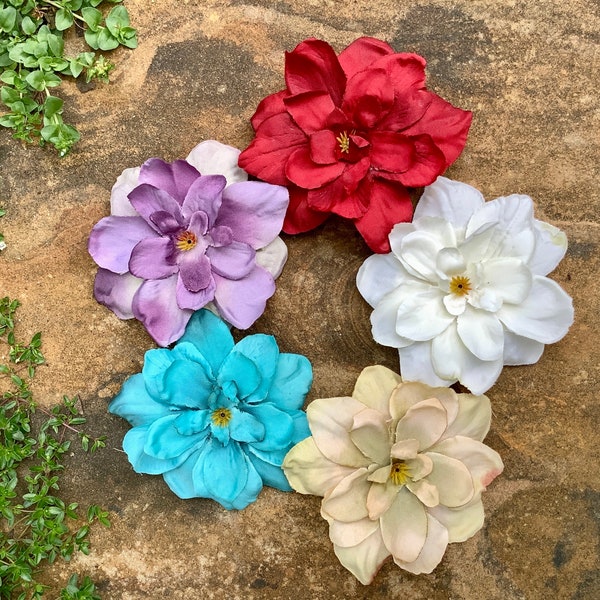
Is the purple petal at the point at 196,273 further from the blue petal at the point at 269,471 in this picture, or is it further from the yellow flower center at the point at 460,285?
the yellow flower center at the point at 460,285

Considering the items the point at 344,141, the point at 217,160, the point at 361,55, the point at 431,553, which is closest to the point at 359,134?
the point at 344,141

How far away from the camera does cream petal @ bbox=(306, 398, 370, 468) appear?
3.44 feet

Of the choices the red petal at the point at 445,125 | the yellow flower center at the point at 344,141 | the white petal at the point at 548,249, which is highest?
the red petal at the point at 445,125

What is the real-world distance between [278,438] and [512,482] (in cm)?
40

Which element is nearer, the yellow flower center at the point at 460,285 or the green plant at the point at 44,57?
the yellow flower center at the point at 460,285

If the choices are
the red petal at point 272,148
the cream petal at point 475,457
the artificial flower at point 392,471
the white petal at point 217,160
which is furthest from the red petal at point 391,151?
the cream petal at point 475,457

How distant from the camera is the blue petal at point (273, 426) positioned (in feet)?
3.45

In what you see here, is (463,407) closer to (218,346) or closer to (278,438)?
(278,438)

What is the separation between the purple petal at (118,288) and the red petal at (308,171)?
1.01ft

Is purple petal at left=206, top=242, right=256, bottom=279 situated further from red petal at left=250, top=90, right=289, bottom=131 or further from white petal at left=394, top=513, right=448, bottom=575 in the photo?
white petal at left=394, top=513, right=448, bottom=575

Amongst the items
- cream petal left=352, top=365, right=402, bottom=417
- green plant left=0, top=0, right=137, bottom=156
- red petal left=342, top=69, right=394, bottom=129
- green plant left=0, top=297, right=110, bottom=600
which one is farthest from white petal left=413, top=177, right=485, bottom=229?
green plant left=0, top=297, right=110, bottom=600

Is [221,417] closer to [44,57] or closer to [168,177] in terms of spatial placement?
[168,177]

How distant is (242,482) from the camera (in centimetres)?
107

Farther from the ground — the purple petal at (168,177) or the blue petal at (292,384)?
the purple petal at (168,177)
